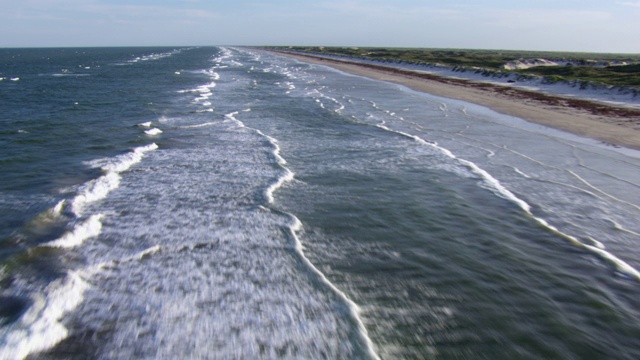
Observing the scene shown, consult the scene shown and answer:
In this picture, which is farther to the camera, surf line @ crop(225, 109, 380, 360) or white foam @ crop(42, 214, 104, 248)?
white foam @ crop(42, 214, 104, 248)

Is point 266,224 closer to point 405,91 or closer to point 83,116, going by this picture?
point 83,116

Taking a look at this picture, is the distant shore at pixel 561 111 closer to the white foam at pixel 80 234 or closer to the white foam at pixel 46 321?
the white foam at pixel 80 234

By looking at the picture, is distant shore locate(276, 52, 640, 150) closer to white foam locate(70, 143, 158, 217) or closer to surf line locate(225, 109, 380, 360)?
surf line locate(225, 109, 380, 360)

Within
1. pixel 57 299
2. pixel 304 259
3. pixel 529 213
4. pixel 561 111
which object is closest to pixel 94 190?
pixel 57 299

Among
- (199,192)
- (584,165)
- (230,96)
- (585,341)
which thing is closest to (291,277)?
(585,341)

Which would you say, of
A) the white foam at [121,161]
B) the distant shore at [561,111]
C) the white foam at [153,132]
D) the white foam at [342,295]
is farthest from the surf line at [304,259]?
the distant shore at [561,111]

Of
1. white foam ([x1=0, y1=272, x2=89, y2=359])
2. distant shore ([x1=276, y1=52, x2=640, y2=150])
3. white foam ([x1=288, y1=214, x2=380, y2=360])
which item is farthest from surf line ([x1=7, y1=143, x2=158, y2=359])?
distant shore ([x1=276, y1=52, x2=640, y2=150])
